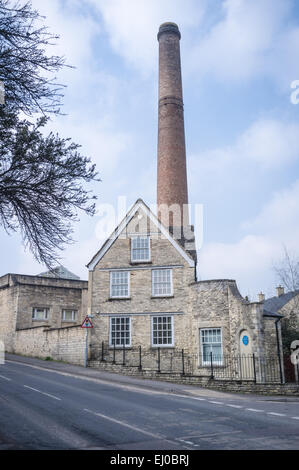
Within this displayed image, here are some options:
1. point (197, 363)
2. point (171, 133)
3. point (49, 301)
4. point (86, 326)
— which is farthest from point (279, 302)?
point (49, 301)

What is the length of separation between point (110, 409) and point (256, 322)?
11.6 m

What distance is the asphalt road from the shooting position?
738 cm

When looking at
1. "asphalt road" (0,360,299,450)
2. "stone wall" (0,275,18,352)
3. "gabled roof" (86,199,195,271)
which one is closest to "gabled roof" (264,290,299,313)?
"gabled roof" (86,199,195,271)

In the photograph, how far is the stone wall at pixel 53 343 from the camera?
25.2 metres

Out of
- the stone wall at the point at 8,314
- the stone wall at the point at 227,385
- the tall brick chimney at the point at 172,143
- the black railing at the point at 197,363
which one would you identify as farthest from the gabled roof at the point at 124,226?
the stone wall at the point at 8,314

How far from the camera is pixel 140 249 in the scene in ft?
86.6

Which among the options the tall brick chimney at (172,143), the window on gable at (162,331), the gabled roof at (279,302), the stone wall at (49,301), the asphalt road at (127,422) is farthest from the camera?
the stone wall at (49,301)

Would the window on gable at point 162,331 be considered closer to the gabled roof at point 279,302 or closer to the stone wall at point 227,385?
the stone wall at point 227,385

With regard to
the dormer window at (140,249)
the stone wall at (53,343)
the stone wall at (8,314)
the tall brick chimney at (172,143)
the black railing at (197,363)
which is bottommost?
the black railing at (197,363)

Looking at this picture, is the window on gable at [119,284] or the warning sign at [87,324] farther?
the window on gable at [119,284]

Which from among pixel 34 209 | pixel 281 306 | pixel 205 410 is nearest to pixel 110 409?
pixel 205 410

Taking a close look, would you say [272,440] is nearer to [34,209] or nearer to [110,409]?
[110,409]

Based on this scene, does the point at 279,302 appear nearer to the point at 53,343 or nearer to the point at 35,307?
the point at 53,343

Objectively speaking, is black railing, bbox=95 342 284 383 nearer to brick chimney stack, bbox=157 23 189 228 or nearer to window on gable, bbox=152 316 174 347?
window on gable, bbox=152 316 174 347
